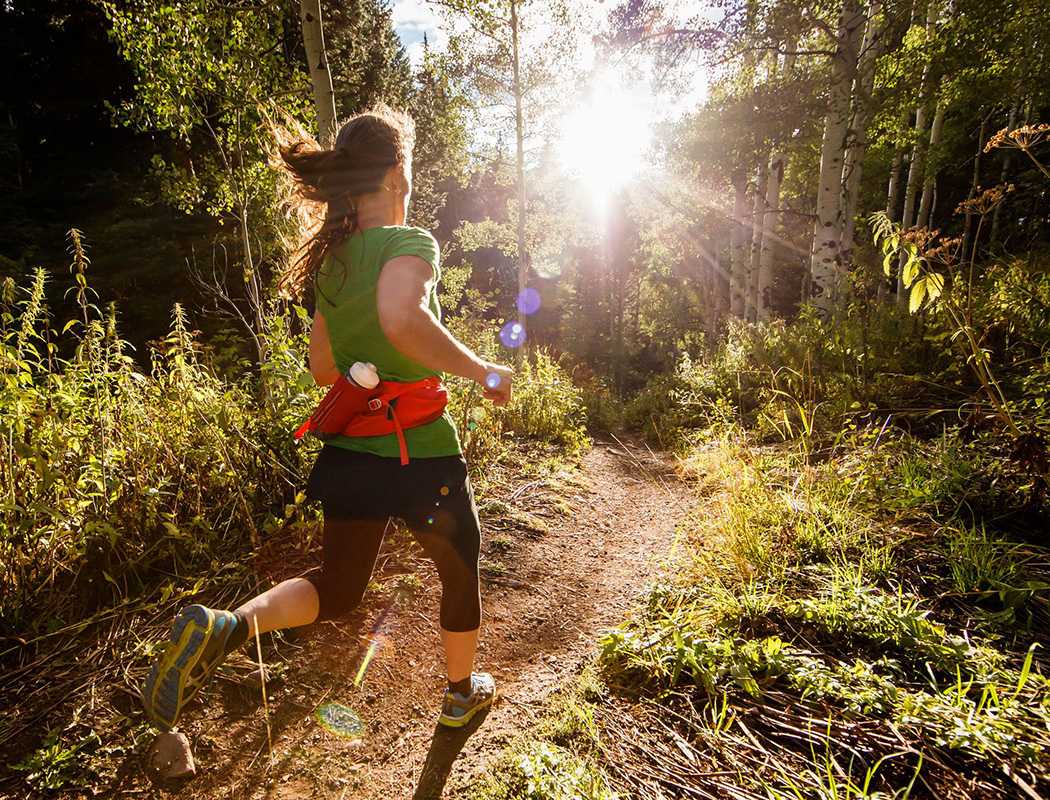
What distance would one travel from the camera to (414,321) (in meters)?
1.64

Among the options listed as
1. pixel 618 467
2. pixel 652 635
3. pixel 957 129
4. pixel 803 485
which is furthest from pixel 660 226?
pixel 652 635

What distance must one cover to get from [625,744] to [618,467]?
471cm

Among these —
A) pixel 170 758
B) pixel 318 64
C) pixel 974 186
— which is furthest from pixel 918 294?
pixel 318 64

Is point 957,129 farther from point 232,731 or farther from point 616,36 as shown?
point 232,731

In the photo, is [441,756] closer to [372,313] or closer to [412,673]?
[412,673]

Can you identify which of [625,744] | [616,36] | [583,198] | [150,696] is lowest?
[625,744]

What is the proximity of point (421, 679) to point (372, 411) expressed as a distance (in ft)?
4.98

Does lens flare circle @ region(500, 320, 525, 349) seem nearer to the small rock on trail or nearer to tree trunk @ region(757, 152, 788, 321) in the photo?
tree trunk @ region(757, 152, 788, 321)

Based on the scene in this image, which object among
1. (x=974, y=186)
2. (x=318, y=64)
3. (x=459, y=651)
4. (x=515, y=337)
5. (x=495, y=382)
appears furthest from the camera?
(x=515, y=337)

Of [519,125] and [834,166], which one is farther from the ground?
[519,125]

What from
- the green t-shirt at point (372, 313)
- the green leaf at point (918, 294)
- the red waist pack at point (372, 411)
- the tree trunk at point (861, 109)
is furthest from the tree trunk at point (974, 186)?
the red waist pack at point (372, 411)

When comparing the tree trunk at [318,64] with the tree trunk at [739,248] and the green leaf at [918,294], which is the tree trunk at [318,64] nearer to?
the green leaf at [918,294]

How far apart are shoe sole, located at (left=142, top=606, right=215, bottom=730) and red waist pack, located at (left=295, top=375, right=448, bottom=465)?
669 mm

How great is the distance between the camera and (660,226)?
21.5m
